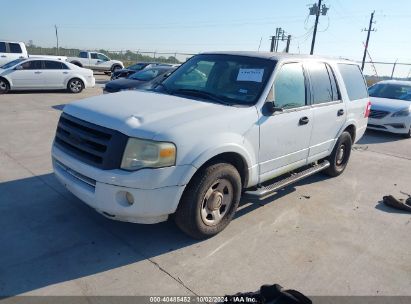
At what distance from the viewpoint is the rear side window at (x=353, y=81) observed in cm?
586

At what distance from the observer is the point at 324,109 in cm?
511

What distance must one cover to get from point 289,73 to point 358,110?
2249 mm

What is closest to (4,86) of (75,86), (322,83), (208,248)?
(75,86)

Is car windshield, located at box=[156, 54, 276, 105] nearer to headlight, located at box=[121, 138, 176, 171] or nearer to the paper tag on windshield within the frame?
the paper tag on windshield

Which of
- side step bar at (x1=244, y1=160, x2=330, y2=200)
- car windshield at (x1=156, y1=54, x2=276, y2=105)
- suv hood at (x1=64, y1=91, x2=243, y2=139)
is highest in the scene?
car windshield at (x1=156, y1=54, x2=276, y2=105)

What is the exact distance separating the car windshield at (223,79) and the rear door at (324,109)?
0.97m

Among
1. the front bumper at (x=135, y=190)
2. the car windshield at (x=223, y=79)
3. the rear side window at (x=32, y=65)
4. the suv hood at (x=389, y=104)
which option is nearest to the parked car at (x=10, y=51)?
the rear side window at (x=32, y=65)

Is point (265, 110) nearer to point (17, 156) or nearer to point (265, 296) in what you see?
point (265, 296)

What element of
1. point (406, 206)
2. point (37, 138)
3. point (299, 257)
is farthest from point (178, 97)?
point (37, 138)

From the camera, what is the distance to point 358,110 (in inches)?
242

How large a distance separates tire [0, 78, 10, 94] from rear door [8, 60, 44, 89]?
24 centimetres

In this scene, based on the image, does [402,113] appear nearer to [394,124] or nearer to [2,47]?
[394,124]

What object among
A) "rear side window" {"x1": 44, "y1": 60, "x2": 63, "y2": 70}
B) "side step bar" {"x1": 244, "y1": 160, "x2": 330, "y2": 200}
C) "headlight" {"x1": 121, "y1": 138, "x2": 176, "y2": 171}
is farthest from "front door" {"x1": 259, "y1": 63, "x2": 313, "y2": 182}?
"rear side window" {"x1": 44, "y1": 60, "x2": 63, "y2": 70}

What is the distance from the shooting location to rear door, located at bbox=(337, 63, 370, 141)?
19.1 ft
